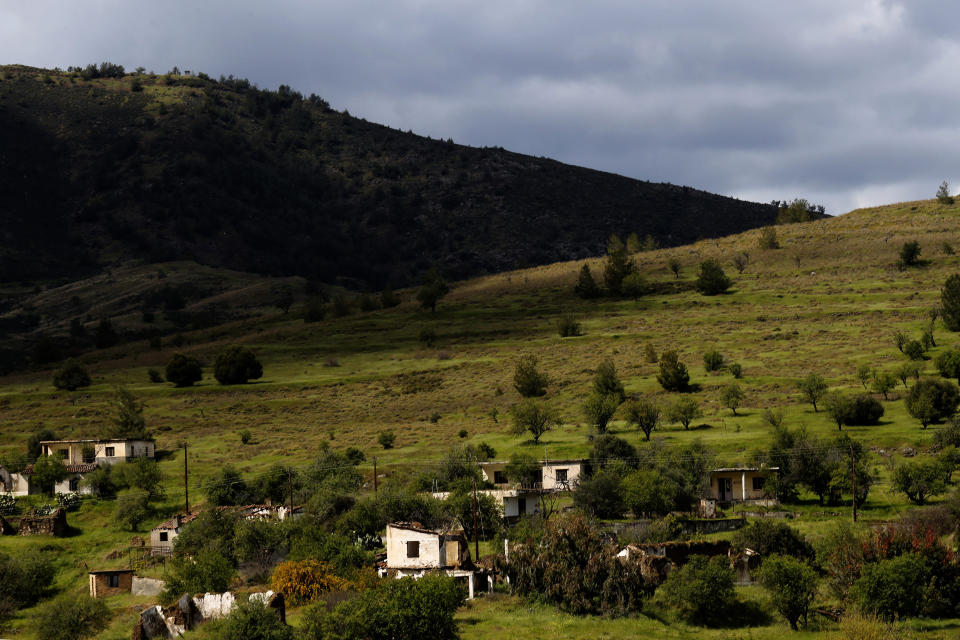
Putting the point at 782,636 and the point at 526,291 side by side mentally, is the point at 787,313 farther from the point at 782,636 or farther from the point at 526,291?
the point at 782,636

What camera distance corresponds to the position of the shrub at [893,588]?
44656 millimetres

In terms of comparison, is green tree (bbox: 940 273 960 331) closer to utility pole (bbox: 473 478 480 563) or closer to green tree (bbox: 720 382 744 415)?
green tree (bbox: 720 382 744 415)

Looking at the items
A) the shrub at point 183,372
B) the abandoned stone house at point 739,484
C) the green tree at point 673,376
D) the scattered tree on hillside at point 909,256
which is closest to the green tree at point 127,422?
the shrub at point 183,372

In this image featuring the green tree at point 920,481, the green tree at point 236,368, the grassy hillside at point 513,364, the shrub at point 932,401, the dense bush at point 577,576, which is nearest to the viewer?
the dense bush at point 577,576

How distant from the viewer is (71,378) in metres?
114

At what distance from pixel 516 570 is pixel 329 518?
16177 mm

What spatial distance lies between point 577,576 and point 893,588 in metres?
12.2

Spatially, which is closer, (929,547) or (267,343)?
(929,547)

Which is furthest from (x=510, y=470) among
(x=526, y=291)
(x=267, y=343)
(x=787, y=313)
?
(x=526, y=291)

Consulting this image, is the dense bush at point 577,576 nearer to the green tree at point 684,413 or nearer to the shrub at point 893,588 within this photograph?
the shrub at point 893,588

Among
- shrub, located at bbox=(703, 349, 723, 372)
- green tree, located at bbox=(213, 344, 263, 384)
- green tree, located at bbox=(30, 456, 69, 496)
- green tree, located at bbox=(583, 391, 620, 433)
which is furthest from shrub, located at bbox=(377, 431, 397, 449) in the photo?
green tree, located at bbox=(213, 344, 263, 384)

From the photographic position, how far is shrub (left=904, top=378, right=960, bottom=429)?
72.0 metres

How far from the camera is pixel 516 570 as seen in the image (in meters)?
49.8

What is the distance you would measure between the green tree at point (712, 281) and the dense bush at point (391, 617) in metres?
92.9
